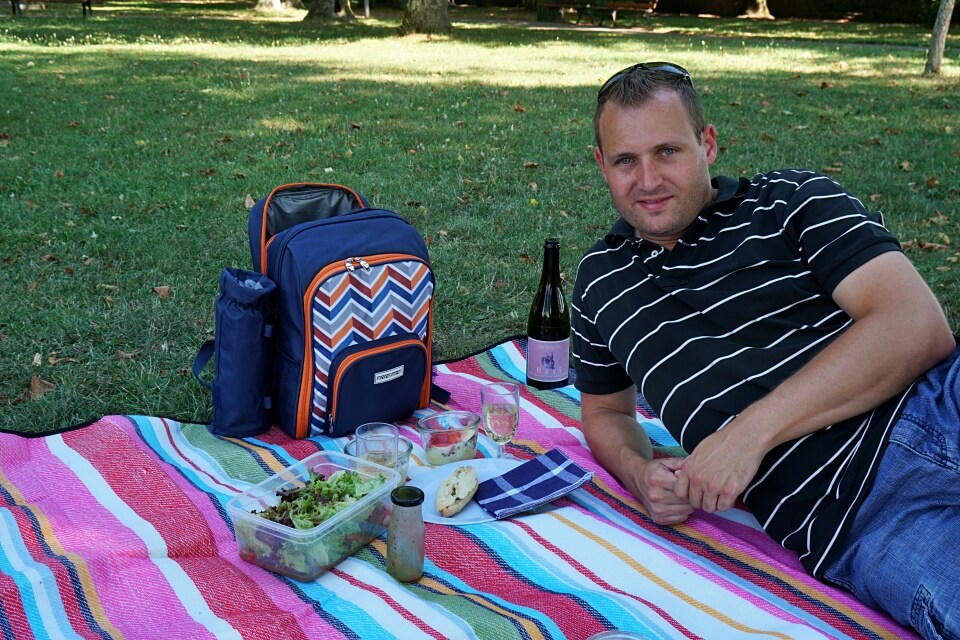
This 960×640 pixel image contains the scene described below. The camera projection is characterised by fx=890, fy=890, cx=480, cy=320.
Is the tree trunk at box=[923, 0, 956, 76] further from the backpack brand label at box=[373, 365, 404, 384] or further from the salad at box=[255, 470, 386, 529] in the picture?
the salad at box=[255, 470, 386, 529]

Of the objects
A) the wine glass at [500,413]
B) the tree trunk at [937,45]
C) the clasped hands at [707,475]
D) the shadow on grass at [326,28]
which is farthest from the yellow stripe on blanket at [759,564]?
the shadow on grass at [326,28]

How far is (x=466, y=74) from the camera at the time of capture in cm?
1387

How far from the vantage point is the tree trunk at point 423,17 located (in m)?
19.8

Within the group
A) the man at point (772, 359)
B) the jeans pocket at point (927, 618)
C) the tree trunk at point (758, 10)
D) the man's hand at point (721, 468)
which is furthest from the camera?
the tree trunk at point (758, 10)

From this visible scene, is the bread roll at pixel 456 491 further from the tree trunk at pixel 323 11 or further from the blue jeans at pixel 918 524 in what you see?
the tree trunk at pixel 323 11

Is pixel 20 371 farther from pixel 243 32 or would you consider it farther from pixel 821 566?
pixel 243 32

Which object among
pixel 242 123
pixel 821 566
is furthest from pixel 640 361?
pixel 242 123

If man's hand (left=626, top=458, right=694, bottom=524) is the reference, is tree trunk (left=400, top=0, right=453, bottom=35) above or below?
above

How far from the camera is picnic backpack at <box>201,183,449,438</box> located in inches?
138

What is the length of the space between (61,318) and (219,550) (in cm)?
262

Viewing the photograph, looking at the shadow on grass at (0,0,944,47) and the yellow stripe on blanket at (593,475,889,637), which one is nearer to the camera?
the yellow stripe on blanket at (593,475,889,637)

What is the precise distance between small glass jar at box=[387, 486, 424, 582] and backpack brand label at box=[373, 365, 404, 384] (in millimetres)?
1164

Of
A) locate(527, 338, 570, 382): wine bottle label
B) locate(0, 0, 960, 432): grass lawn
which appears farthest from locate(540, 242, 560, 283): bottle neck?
locate(0, 0, 960, 432): grass lawn

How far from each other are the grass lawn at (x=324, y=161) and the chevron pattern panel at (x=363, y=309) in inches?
32.4
